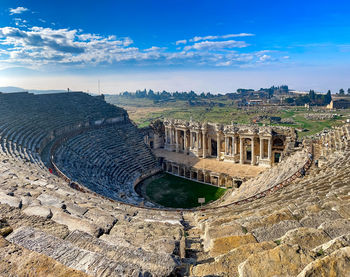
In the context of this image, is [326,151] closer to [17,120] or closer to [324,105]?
[17,120]

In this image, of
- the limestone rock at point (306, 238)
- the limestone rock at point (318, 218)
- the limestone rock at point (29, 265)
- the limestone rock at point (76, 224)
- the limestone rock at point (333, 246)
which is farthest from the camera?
the limestone rock at point (318, 218)

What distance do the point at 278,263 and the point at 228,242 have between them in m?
1.76

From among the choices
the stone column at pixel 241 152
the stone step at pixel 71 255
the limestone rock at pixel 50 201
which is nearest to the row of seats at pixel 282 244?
the stone step at pixel 71 255

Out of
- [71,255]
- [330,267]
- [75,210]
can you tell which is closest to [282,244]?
[330,267]

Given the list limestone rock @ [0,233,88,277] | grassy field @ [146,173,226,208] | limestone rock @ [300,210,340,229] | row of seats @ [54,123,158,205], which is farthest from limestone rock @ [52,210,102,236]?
grassy field @ [146,173,226,208]

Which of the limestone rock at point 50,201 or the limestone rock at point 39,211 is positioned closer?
the limestone rock at point 39,211

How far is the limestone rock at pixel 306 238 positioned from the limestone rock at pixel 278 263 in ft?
2.31

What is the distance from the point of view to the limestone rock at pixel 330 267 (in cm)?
351

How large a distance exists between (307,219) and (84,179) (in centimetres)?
1905

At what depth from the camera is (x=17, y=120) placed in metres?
28.8

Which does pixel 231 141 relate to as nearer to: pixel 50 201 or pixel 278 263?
pixel 50 201

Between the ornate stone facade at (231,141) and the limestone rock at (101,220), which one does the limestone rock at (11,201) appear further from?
the ornate stone facade at (231,141)

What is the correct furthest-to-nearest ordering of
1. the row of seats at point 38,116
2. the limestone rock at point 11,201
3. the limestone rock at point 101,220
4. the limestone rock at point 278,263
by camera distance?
the row of seats at point 38,116 → the limestone rock at point 11,201 → the limestone rock at point 101,220 → the limestone rock at point 278,263

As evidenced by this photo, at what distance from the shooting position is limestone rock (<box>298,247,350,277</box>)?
3510 millimetres
